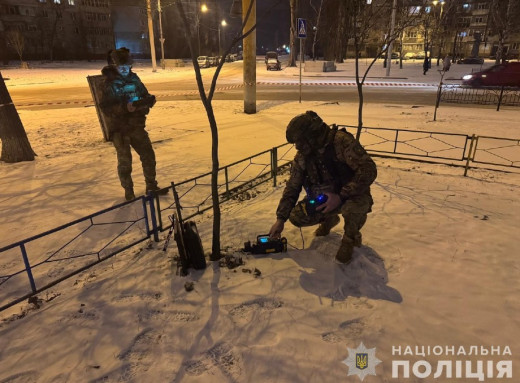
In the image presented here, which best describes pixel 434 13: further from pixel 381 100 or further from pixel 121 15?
pixel 121 15

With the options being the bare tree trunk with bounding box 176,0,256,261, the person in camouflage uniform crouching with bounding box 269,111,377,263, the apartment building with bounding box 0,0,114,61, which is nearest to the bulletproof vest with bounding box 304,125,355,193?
the person in camouflage uniform crouching with bounding box 269,111,377,263

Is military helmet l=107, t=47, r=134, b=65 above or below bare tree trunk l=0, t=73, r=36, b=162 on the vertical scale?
above

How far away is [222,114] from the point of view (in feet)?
41.7

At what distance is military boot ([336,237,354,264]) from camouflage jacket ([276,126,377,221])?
1.61 ft

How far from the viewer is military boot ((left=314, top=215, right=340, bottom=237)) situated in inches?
170

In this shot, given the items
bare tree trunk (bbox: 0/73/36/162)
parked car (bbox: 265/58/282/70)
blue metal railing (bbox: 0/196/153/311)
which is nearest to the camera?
blue metal railing (bbox: 0/196/153/311)

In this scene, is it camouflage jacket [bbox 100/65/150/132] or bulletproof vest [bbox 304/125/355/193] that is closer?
bulletproof vest [bbox 304/125/355/193]

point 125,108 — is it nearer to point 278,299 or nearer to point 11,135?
point 278,299

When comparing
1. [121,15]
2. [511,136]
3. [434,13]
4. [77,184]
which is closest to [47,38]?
[121,15]

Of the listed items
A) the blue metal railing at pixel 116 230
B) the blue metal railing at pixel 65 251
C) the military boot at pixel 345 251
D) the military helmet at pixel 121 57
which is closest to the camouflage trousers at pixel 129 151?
the blue metal railing at pixel 116 230

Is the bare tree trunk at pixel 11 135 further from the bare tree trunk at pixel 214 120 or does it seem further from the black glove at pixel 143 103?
the bare tree trunk at pixel 214 120

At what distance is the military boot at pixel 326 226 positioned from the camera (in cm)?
433

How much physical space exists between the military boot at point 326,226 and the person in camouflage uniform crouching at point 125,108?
2.48 meters

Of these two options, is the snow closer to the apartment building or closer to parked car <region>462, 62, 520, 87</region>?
parked car <region>462, 62, 520, 87</region>
